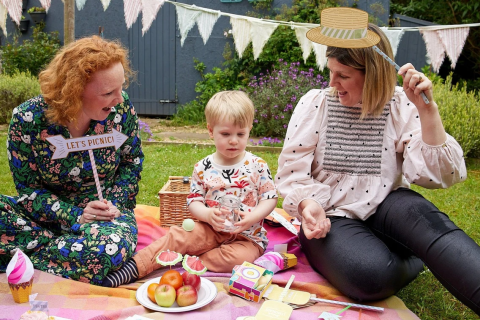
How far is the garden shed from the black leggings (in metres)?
6.61

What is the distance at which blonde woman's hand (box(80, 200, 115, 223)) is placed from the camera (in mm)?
2279

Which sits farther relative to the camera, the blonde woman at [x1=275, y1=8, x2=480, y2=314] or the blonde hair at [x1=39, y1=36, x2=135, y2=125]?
the blonde hair at [x1=39, y1=36, x2=135, y2=125]

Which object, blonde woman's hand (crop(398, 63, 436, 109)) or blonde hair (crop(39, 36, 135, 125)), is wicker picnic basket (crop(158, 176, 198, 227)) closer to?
blonde hair (crop(39, 36, 135, 125))

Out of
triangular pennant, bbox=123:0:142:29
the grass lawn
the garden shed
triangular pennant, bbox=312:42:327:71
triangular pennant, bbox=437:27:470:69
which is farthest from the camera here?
the garden shed

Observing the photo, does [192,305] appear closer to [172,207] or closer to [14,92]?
[172,207]

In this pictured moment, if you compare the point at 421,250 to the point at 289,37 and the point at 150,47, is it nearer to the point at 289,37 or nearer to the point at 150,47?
the point at 289,37

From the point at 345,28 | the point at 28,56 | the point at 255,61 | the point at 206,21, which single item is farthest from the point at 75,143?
the point at 28,56

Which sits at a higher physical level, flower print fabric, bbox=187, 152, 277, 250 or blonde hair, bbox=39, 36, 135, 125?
blonde hair, bbox=39, 36, 135, 125

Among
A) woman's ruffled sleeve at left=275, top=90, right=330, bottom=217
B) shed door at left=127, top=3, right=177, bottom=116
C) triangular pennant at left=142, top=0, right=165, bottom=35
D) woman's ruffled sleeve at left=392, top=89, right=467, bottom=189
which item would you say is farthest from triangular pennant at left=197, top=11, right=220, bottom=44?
woman's ruffled sleeve at left=392, top=89, right=467, bottom=189

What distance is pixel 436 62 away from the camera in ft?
18.3

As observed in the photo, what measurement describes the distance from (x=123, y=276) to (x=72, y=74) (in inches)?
39.1

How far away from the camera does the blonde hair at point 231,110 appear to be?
2383mm

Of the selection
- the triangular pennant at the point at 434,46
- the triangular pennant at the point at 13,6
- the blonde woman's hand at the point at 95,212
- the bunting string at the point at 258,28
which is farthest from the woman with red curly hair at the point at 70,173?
the triangular pennant at the point at 434,46

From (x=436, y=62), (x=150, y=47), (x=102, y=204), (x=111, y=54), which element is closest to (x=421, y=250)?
(x=102, y=204)
